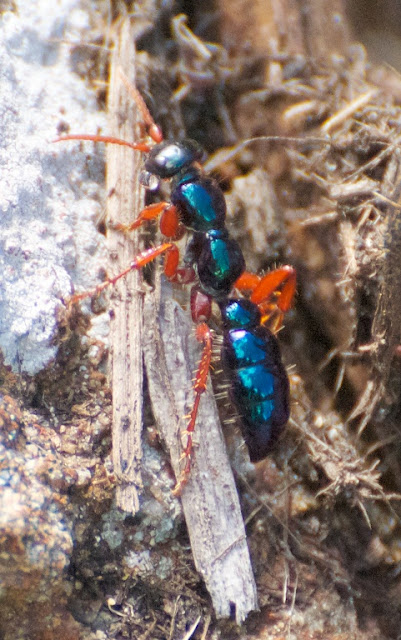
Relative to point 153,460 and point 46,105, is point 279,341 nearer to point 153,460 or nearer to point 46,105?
point 153,460

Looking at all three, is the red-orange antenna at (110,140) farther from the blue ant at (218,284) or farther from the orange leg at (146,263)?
the orange leg at (146,263)

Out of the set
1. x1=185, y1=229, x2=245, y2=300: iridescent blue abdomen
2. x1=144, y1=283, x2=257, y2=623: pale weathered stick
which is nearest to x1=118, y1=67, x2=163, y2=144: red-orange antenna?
x1=185, y1=229, x2=245, y2=300: iridescent blue abdomen

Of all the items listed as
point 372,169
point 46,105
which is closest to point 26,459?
point 46,105

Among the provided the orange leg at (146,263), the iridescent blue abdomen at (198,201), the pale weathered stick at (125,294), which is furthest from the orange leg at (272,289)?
the pale weathered stick at (125,294)

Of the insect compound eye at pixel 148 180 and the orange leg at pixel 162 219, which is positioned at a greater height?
the insect compound eye at pixel 148 180

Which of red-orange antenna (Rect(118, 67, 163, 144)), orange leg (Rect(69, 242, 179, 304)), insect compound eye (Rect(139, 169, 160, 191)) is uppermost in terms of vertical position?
red-orange antenna (Rect(118, 67, 163, 144))

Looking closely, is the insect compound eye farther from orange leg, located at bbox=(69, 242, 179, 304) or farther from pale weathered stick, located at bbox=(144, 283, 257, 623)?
pale weathered stick, located at bbox=(144, 283, 257, 623)
